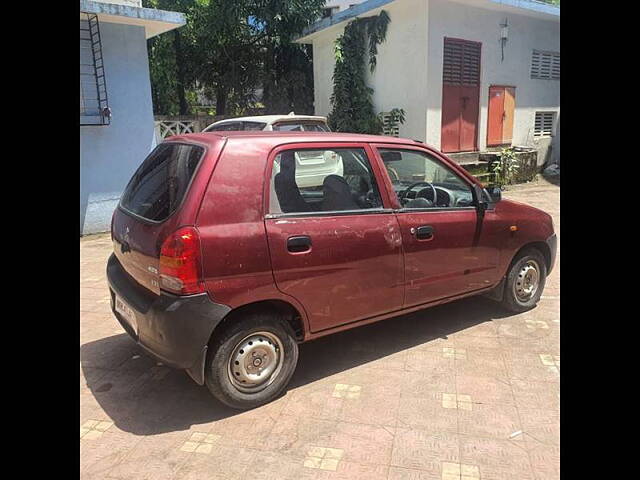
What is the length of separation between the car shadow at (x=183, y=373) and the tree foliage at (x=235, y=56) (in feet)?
37.2

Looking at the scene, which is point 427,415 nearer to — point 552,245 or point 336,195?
point 336,195

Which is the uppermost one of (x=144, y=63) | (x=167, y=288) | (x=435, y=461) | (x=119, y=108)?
(x=144, y=63)

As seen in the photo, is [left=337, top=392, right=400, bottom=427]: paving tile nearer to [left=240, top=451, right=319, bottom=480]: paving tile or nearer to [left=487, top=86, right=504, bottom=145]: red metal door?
[left=240, top=451, right=319, bottom=480]: paving tile

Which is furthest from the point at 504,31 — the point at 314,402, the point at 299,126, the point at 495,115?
the point at 314,402

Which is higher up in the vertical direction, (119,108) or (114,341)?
(119,108)

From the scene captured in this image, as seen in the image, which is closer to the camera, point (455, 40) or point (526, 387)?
point (526, 387)

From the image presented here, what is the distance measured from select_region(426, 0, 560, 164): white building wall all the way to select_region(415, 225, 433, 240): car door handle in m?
8.26

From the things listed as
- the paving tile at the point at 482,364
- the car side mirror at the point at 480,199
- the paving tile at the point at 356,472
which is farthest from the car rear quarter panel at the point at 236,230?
the car side mirror at the point at 480,199
